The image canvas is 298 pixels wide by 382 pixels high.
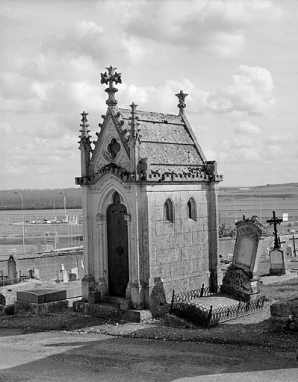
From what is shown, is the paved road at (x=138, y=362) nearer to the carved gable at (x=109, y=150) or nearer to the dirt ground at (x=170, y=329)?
the dirt ground at (x=170, y=329)

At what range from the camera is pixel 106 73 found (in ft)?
52.6

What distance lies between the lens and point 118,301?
1569 centimetres

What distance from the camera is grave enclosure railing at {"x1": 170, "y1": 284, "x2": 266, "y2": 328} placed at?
14.0m

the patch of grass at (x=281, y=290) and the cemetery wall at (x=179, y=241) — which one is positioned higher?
the cemetery wall at (x=179, y=241)

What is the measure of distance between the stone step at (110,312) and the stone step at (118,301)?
11 centimetres

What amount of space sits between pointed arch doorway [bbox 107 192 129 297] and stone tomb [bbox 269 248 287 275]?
33.0 ft

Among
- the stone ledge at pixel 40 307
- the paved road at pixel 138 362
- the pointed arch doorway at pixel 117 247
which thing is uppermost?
the pointed arch doorway at pixel 117 247

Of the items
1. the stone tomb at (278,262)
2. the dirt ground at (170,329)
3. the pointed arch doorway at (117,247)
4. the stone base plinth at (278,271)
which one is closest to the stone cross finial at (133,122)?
the pointed arch doorway at (117,247)

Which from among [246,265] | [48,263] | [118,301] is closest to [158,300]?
[118,301]

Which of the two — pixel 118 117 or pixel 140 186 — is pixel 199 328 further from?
pixel 118 117

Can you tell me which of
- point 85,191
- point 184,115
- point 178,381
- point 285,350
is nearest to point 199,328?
point 285,350

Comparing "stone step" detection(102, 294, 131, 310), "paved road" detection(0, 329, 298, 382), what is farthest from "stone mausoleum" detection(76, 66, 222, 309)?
"paved road" detection(0, 329, 298, 382)

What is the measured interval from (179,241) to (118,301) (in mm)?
2500

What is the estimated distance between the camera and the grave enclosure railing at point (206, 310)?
1399 centimetres
